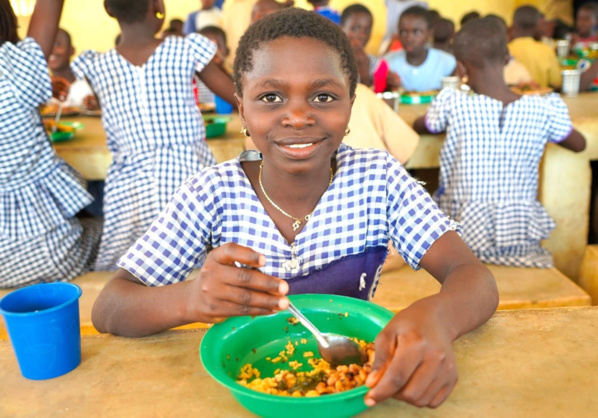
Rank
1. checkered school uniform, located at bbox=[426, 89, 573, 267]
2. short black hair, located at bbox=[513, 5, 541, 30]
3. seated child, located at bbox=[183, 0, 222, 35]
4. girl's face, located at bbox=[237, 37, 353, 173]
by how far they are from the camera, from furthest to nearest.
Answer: seated child, located at bbox=[183, 0, 222, 35], short black hair, located at bbox=[513, 5, 541, 30], checkered school uniform, located at bbox=[426, 89, 573, 267], girl's face, located at bbox=[237, 37, 353, 173]

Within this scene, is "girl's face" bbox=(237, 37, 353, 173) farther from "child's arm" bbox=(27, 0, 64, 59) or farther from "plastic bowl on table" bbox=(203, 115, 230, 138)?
"plastic bowl on table" bbox=(203, 115, 230, 138)

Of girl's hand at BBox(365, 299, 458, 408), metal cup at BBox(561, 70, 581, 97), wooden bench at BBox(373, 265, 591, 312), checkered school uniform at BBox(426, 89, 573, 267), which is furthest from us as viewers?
metal cup at BBox(561, 70, 581, 97)

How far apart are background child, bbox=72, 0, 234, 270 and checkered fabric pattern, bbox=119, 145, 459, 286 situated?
1115 millimetres

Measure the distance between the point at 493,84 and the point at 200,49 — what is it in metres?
1.20

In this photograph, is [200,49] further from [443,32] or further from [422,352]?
[443,32]

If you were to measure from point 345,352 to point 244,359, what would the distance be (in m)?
0.18

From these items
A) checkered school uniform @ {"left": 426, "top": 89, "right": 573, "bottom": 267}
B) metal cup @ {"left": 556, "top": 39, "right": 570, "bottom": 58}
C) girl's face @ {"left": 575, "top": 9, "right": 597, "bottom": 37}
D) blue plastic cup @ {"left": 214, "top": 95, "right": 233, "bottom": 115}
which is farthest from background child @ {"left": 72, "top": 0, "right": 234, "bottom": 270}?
girl's face @ {"left": 575, "top": 9, "right": 597, "bottom": 37}

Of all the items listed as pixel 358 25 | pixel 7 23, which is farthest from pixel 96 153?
pixel 358 25

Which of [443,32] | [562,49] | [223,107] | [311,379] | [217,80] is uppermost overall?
[443,32]

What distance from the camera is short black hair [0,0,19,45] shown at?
222cm

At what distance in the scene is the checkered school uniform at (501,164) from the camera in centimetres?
244

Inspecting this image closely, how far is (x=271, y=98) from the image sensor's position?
3.96ft

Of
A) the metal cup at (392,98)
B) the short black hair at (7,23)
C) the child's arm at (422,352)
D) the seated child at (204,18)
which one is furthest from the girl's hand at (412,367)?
the seated child at (204,18)

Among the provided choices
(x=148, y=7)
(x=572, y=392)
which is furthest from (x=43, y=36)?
(x=572, y=392)
